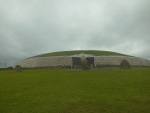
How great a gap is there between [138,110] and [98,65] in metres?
41.3

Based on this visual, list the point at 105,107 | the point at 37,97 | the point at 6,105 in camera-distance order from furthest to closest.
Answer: the point at 37,97, the point at 6,105, the point at 105,107

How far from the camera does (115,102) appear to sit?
10.2 meters

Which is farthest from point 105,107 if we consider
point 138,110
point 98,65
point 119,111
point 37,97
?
point 98,65

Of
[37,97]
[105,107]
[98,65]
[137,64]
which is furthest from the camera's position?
[137,64]

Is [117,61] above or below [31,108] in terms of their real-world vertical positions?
above

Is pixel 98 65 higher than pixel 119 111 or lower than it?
higher

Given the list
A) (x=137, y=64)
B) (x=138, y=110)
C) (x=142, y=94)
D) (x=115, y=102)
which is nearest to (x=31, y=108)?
(x=115, y=102)

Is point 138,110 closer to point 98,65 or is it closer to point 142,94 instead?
point 142,94

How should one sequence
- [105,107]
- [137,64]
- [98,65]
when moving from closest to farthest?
1. [105,107]
2. [98,65]
3. [137,64]

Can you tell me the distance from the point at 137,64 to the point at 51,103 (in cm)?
4614

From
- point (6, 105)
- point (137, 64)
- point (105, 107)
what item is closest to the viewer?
point (105, 107)

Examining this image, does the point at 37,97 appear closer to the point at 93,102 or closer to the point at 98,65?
the point at 93,102

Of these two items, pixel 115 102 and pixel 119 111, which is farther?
pixel 115 102

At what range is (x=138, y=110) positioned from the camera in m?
8.79
